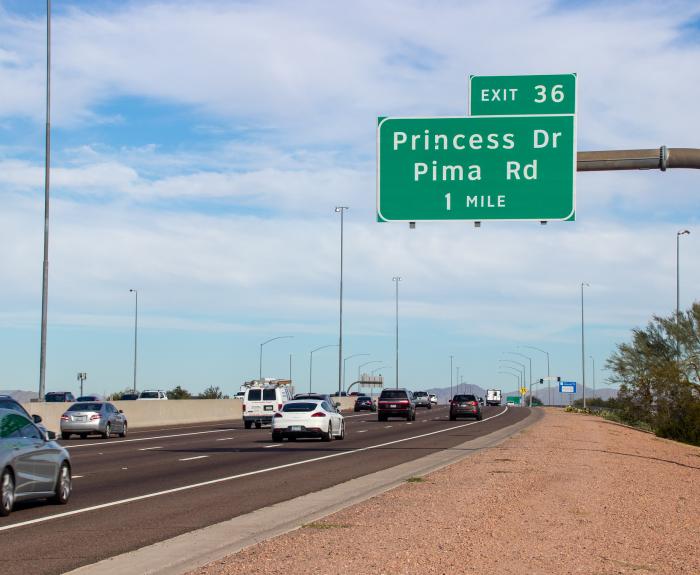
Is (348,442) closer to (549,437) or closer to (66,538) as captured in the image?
(549,437)

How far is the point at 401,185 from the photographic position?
26.3 m

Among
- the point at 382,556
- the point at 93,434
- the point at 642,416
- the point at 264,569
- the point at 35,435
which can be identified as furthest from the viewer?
the point at 642,416

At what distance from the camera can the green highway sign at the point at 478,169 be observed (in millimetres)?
25719

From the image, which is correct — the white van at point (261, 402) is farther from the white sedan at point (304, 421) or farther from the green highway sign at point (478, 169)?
the green highway sign at point (478, 169)

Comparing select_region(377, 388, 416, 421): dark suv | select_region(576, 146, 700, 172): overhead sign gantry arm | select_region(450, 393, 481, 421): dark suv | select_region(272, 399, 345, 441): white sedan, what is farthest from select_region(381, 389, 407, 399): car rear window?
select_region(576, 146, 700, 172): overhead sign gantry arm

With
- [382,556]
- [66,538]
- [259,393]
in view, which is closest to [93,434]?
[259,393]

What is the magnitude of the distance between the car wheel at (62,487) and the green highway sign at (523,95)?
13.4 m

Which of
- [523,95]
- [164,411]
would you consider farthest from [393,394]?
[523,95]

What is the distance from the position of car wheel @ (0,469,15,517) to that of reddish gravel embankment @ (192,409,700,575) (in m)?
4.49

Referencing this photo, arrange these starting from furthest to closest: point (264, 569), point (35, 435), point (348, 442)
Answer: point (348, 442) → point (35, 435) → point (264, 569)

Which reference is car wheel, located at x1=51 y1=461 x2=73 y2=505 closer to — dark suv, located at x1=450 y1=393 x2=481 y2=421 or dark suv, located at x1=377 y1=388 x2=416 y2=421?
dark suv, located at x1=377 y1=388 x2=416 y2=421

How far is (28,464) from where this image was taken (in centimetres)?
1577

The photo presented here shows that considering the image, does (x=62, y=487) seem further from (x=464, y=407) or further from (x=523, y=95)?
(x=464, y=407)

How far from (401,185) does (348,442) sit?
1414 centimetres
